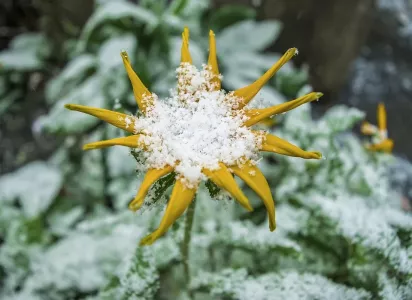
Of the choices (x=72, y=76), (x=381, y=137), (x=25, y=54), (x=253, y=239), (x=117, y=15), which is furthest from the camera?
(x=25, y=54)

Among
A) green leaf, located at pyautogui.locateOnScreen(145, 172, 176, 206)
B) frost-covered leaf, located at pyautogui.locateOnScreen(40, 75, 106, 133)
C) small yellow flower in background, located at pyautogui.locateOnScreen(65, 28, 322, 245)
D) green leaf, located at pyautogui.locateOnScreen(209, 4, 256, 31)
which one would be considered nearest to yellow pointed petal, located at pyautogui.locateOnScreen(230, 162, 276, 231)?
small yellow flower in background, located at pyautogui.locateOnScreen(65, 28, 322, 245)

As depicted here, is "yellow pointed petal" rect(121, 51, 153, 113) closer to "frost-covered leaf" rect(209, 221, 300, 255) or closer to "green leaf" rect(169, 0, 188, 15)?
"frost-covered leaf" rect(209, 221, 300, 255)

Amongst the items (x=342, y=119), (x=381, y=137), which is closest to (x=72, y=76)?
(x=342, y=119)

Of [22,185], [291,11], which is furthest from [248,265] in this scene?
[291,11]

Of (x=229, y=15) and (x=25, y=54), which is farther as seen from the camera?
(x=25, y=54)

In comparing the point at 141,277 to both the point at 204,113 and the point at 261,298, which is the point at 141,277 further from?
the point at 204,113

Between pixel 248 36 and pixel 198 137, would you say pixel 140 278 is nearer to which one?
pixel 198 137

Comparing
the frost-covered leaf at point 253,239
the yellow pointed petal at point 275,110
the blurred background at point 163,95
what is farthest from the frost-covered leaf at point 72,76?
the yellow pointed petal at point 275,110
